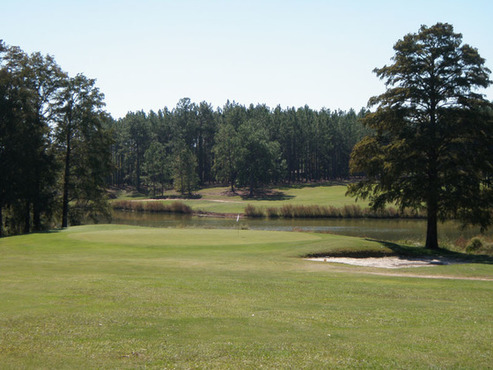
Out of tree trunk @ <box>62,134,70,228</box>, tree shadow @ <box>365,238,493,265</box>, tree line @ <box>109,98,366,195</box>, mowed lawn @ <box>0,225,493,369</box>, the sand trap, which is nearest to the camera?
mowed lawn @ <box>0,225,493,369</box>

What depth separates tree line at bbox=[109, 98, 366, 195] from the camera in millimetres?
109812

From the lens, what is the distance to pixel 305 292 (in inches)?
553

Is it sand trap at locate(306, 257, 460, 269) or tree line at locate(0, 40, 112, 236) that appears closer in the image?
sand trap at locate(306, 257, 460, 269)

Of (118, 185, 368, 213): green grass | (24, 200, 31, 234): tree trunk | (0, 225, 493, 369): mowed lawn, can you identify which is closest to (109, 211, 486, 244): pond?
(118, 185, 368, 213): green grass

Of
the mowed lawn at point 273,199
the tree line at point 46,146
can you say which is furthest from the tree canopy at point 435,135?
Result: the mowed lawn at point 273,199

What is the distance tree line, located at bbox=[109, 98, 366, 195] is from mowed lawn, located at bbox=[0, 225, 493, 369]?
88.1 m

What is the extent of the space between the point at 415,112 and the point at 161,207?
62935mm

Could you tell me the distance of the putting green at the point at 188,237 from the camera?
27.3m

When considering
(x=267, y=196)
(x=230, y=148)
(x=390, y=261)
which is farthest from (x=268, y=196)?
(x=390, y=261)

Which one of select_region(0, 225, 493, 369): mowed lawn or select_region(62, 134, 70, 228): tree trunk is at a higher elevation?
select_region(62, 134, 70, 228): tree trunk

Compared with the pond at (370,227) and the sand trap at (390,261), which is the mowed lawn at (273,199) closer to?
the pond at (370,227)

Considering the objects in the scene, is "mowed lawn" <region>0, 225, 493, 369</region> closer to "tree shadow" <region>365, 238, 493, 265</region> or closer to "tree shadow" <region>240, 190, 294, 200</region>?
Result: "tree shadow" <region>365, 238, 493, 265</region>

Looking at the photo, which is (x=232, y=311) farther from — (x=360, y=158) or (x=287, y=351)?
(x=360, y=158)

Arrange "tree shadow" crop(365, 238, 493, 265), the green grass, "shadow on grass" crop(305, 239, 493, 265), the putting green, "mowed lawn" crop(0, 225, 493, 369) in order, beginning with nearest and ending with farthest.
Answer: "mowed lawn" crop(0, 225, 493, 369), "shadow on grass" crop(305, 239, 493, 265), "tree shadow" crop(365, 238, 493, 265), the putting green, the green grass
